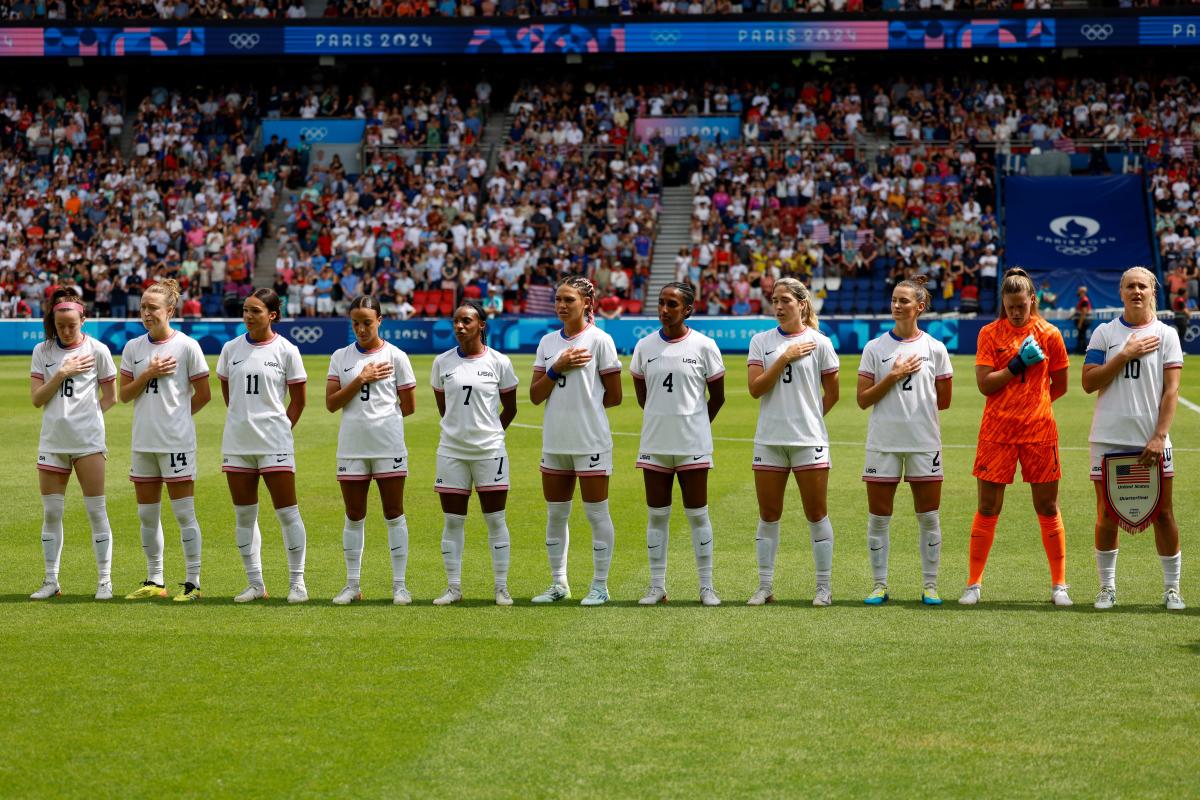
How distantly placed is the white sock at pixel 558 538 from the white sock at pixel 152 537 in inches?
108

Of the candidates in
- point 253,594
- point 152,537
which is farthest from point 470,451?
point 152,537

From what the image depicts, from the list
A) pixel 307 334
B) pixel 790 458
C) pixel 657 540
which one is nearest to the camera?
pixel 790 458

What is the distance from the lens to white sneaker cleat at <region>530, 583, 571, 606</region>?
9.19 metres

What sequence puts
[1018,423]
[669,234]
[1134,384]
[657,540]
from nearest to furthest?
[1134,384] < [1018,423] < [657,540] < [669,234]

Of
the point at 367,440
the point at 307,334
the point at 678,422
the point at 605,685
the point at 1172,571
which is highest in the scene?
the point at 307,334

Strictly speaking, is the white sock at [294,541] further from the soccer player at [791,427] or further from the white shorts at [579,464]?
the soccer player at [791,427]

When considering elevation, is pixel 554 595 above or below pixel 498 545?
below

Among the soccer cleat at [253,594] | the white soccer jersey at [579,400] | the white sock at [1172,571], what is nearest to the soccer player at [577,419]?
the white soccer jersey at [579,400]

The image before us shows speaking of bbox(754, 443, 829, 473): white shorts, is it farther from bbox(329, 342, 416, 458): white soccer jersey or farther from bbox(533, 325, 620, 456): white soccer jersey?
bbox(329, 342, 416, 458): white soccer jersey

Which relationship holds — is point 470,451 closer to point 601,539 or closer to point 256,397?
point 601,539

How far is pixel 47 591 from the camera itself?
30.8 ft

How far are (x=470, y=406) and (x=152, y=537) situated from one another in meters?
2.46

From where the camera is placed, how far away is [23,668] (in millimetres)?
7422

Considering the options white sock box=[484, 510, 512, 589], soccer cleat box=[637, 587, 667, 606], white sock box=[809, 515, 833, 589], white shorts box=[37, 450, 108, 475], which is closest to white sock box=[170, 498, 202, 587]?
white shorts box=[37, 450, 108, 475]
